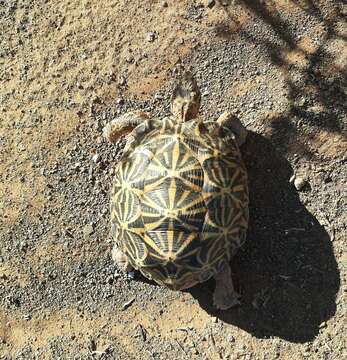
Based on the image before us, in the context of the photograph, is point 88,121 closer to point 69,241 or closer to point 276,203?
point 69,241

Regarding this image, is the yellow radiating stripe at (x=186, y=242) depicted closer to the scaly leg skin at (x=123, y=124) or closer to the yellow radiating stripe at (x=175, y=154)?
the yellow radiating stripe at (x=175, y=154)

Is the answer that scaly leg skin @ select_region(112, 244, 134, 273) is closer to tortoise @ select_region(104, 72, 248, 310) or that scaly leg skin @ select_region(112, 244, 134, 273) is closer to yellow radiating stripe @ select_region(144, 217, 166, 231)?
tortoise @ select_region(104, 72, 248, 310)

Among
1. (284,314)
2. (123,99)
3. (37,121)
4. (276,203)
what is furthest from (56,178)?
(284,314)

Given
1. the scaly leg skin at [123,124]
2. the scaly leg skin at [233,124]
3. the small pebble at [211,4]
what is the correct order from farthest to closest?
the small pebble at [211,4] < the scaly leg skin at [123,124] < the scaly leg skin at [233,124]

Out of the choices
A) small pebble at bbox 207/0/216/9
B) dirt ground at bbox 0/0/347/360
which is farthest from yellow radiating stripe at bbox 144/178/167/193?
small pebble at bbox 207/0/216/9

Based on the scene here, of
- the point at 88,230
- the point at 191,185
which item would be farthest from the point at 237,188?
the point at 88,230

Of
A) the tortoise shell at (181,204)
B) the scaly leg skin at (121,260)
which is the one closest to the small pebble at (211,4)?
the tortoise shell at (181,204)
